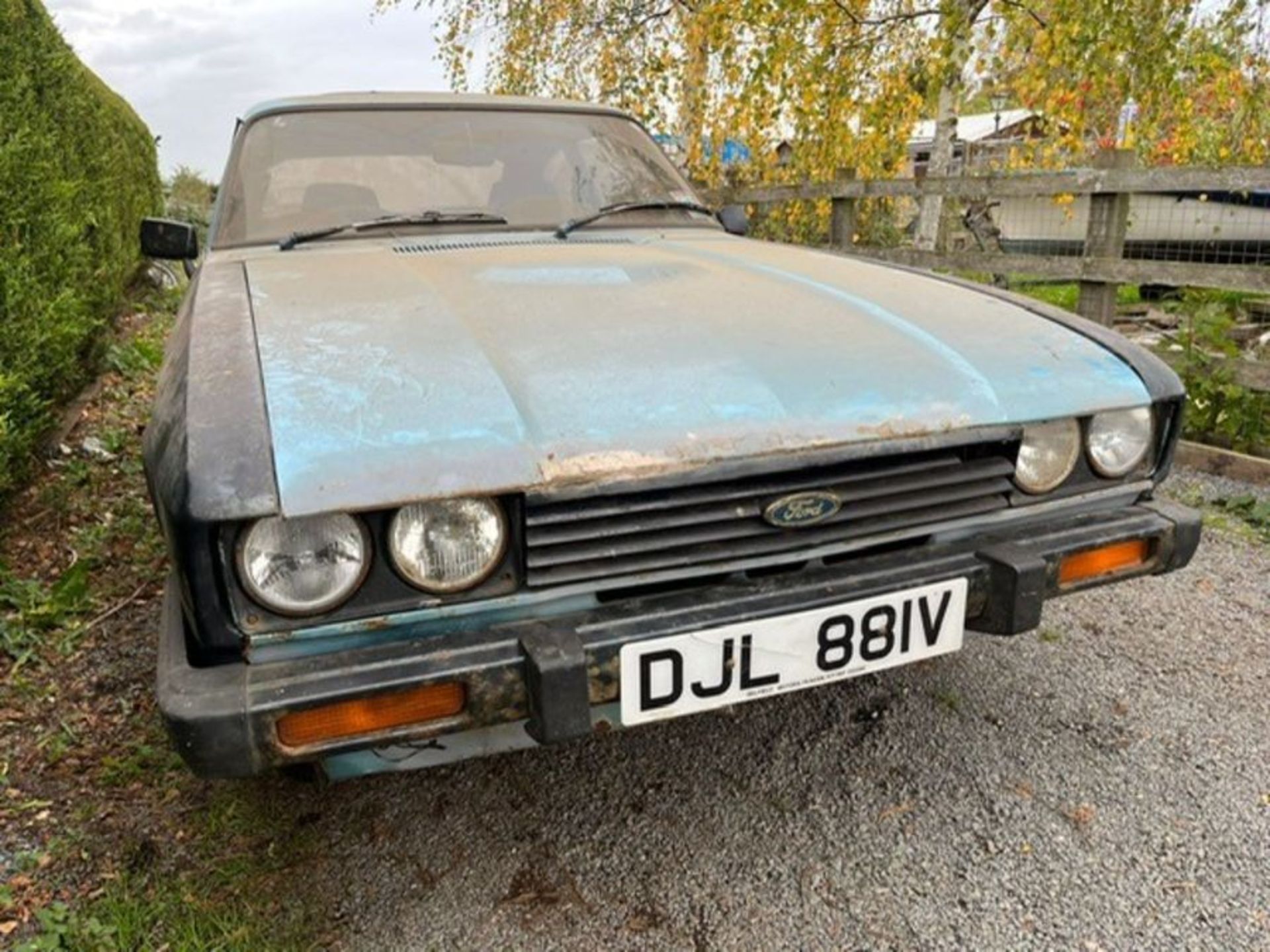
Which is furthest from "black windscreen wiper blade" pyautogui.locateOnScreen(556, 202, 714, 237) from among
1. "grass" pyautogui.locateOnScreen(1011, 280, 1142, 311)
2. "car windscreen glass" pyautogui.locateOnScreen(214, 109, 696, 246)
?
"grass" pyautogui.locateOnScreen(1011, 280, 1142, 311)

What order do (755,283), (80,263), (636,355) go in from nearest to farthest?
(636,355) < (755,283) < (80,263)

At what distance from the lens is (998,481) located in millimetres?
Result: 1849

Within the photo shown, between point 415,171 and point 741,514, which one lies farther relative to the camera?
point 415,171

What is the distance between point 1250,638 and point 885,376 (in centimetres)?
184

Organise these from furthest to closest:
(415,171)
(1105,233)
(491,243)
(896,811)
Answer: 1. (1105,233)
2. (415,171)
3. (491,243)
4. (896,811)

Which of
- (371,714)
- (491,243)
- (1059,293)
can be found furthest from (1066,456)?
(1059,293)

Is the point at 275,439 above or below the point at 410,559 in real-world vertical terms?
above

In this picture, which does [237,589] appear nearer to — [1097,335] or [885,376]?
[885,376]

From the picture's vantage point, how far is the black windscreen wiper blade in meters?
2.83

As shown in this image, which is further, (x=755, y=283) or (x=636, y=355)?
(x=755, y=283)

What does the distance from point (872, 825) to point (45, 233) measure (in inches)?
155

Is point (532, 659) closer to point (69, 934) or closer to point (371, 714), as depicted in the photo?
point (371, 714)

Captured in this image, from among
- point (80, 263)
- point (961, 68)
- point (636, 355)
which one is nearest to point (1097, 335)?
point (636, 355)

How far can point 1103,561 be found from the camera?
195cm
